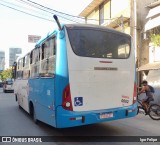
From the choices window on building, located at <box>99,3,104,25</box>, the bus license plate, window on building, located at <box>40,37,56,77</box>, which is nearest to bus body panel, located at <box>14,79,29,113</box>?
window on building, located at <box>40,37,56,77</box>

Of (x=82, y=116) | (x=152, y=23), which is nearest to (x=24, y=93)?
(x=82, y=116)

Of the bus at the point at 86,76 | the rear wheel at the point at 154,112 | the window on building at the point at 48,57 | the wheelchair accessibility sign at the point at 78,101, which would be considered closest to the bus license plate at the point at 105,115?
the bus at the point at 86,76

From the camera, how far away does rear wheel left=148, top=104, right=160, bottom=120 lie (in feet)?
34.7

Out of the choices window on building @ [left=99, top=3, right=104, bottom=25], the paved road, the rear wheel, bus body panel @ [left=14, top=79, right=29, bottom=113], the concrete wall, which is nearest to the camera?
the paved road

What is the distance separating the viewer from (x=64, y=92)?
6.60 metres

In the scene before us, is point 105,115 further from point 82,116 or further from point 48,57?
point 48,57

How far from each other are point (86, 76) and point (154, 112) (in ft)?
16.5

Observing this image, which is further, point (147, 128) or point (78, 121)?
point (147, 128)

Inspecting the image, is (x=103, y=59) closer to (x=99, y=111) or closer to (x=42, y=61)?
(x=99, y=111)

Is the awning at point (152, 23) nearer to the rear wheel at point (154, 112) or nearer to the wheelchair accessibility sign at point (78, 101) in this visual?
the rear wheel at point (154, 112)

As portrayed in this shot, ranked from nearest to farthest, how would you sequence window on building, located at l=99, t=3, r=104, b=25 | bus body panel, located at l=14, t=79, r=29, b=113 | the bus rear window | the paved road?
the bus rear window, the paved road, bus body panel, located at l=14, t=79, r=29, b=113, window on building, located at l=99, t=3, r=104, b=25

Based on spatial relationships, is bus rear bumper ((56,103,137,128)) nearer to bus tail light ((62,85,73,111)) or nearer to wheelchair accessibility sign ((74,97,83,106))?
bus tail light ((62,85,73,111))

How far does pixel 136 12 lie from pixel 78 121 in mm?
15521

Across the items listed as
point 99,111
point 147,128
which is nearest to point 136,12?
point 147,128
